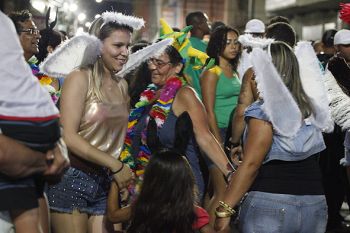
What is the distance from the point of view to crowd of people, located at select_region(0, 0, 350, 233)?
2.48 metres

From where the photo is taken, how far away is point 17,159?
2.40m

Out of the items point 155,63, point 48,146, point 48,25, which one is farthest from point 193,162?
point 48,25

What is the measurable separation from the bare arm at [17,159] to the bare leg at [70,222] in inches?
61.0

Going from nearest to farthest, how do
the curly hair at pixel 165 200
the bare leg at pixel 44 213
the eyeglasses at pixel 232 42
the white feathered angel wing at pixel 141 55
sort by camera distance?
the bare leg at pixel 44 213
the curly hair at pixel 165 200
the white feathered angel wing at pixel 141 55
the eyeglasses at pixel 232 42

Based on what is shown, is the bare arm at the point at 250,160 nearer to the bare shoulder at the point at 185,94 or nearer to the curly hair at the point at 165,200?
the curly hair at the point at 165,200

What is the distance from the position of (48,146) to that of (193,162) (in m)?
2.32

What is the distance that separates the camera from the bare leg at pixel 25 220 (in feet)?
8.39

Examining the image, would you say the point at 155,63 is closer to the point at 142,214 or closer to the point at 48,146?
the point at 142,214

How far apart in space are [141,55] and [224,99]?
5.58ft

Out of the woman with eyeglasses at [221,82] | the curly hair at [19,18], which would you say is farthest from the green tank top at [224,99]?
the curly hair at [19,18]

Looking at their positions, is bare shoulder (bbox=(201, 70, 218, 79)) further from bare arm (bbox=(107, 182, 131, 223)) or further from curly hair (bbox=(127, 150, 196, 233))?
curly hair (bbox=(127, 150, 196, 233))

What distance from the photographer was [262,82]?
11.4ft

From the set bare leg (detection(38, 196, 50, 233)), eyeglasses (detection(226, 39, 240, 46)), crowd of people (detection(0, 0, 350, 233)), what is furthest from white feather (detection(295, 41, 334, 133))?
eyeglasses (detection(226, 39, 240, 46))

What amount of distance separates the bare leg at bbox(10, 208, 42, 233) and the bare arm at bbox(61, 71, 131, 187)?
1181 mm
